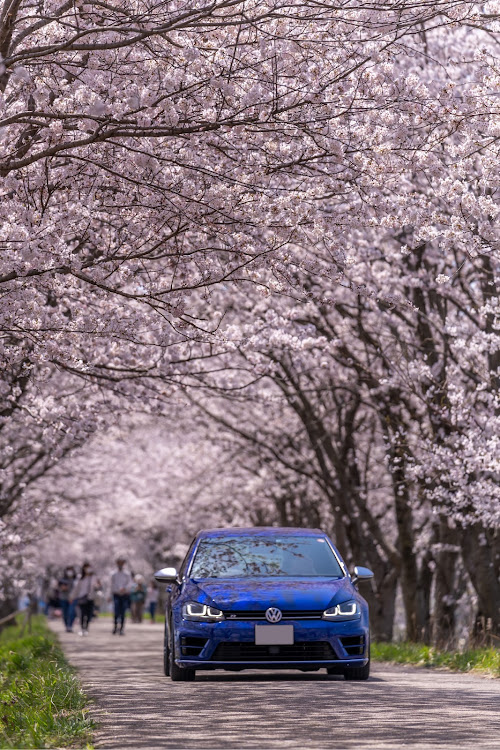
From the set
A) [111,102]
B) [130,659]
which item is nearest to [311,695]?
[111,102]

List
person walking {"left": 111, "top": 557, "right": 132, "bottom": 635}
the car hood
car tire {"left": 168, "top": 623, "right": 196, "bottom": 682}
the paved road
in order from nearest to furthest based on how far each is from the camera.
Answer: the paved road
the car hood
car tire {"left": 168, "top": 623, "right": 196, "bottom": 682}
person walking {"left": 111, "top": 557, "right": 132, "bottom": 635}

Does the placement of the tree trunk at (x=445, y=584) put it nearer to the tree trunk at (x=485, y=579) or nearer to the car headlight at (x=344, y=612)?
the tree trunk at (x=485, y=579)

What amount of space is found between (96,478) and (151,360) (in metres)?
24.0

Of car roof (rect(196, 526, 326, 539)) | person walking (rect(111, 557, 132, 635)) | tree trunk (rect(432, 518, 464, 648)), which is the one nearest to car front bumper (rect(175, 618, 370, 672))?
car roof (rect(196, 526, 326, 539))

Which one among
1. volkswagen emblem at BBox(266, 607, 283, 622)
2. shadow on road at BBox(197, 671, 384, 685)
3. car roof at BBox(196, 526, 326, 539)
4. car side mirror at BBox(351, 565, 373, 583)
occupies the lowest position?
shadow on road at BBox(197, 671, 384, 685)

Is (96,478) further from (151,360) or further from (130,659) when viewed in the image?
(151,360)

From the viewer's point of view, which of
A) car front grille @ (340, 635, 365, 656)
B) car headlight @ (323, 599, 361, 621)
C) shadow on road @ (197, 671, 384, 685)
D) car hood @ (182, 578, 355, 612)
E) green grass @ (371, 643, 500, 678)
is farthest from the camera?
green grass @ (371, 643, 500, 678)

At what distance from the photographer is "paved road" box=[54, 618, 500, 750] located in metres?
7.20

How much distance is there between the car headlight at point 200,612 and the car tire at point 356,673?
4.67ft

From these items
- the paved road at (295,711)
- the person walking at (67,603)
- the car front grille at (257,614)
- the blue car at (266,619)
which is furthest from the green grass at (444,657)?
the person walking at (67,603)

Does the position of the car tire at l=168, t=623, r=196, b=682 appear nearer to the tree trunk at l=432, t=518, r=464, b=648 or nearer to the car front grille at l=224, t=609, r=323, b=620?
the car front grille at l=224, t=609, r=323, b=620

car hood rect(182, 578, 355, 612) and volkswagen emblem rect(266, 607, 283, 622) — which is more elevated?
car hood rect(182, 578, 355, 612)

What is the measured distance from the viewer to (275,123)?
10086mm

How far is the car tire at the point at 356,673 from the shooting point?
36.8ft
